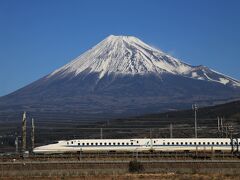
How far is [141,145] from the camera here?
90.3 meters

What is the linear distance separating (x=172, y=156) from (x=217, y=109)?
12410 centimetres

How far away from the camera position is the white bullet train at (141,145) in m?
89.2

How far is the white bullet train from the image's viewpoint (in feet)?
293

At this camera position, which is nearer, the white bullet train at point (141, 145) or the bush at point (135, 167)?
the bush at point (135, 167)

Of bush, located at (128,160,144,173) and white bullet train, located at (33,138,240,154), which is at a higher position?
white bullet train, located at (33,138,240,154)

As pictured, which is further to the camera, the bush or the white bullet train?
the white bullet train

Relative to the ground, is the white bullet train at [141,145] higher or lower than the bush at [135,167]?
higher

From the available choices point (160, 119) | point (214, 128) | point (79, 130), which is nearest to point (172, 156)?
point (214, 128)

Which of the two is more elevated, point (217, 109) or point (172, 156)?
point (217, 109)

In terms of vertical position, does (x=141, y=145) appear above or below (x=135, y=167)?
above

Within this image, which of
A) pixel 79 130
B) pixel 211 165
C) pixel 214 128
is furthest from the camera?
pixel 79 130

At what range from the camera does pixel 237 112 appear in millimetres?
171875

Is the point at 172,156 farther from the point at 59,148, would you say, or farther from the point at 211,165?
the point at 59,148

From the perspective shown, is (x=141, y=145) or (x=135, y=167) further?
(x=141, y=145)
